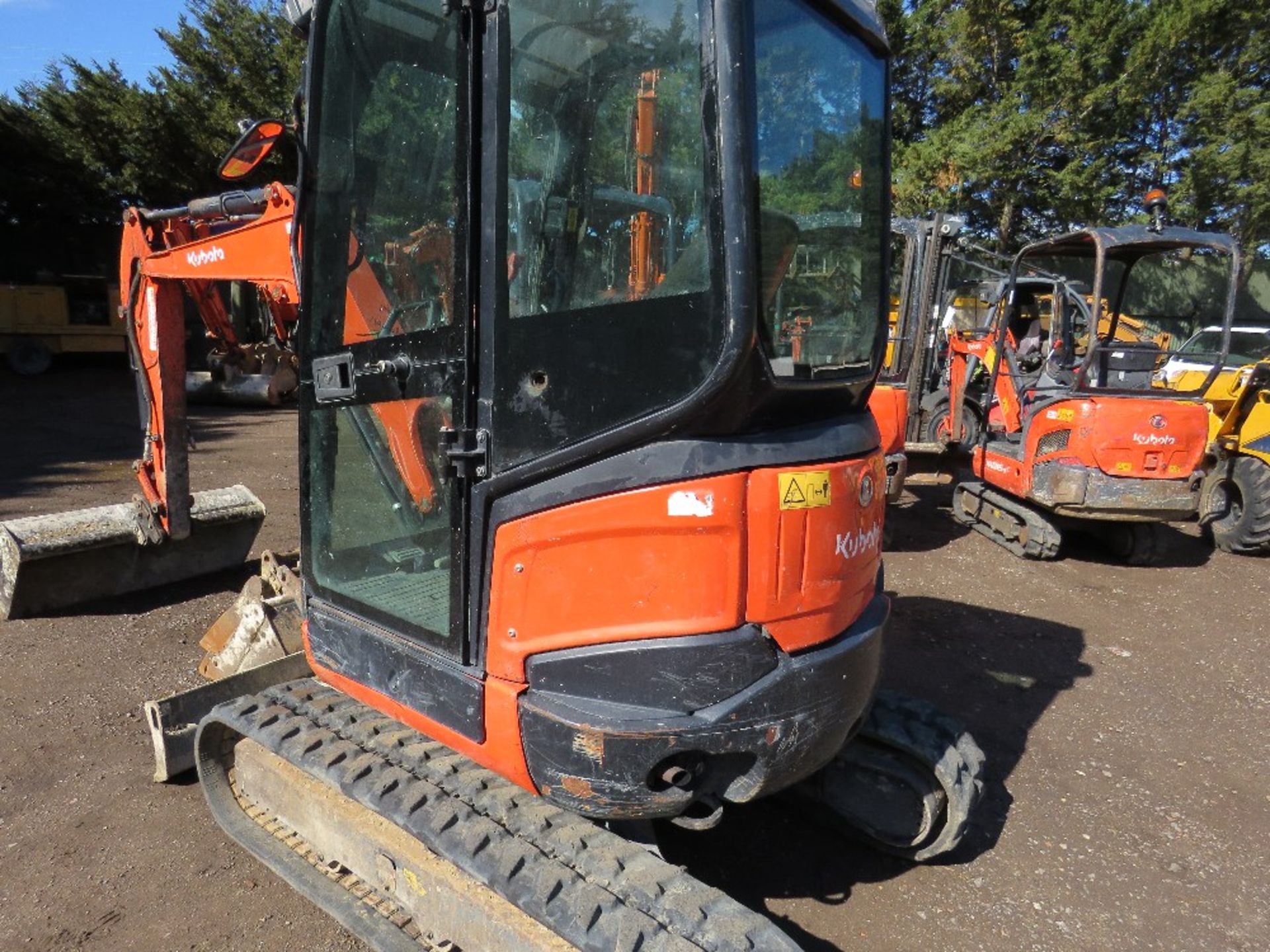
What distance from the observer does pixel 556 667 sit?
1976mm

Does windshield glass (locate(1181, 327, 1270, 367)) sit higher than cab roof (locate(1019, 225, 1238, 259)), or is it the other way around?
cab roof (locate(1019, 225, 1238, 259))

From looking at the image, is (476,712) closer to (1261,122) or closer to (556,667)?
(556,667)

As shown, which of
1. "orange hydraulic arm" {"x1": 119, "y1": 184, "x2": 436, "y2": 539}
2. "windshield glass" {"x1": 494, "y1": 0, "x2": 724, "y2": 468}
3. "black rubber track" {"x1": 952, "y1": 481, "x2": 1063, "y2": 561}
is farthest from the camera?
"black rubber track" {"x1": 952, "y1": 481, "x2": 1063, "y2": 561}

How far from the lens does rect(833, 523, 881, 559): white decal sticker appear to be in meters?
2.02

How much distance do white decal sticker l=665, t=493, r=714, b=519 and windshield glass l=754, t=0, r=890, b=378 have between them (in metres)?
0.32

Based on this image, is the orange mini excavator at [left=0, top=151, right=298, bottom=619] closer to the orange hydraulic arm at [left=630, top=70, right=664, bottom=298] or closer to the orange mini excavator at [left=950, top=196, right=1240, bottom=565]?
the orange hydraulic arm at [left=630, top=70, right=664, bottom=298]

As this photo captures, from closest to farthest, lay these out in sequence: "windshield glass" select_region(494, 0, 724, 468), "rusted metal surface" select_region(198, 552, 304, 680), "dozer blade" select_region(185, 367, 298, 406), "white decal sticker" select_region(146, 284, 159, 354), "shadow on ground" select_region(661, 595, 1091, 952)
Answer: "windshield glass" select_region(494, 0, 724, 468)
"shadow on ground" select_region(661, 595, 1091, 952)
"rusted metal surface" select_region(198, 552, 304, 680)
"white decal sticker" select_region(146, 284, 159, 354)
"dozer blade" select_region(185, 367, 298, 406)

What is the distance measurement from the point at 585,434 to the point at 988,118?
59.6ft

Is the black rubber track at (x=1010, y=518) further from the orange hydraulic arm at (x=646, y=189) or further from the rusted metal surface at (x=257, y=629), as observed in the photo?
the orange hydraulic arm at (x=646, y=189)

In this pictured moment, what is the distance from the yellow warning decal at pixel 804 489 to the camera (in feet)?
6.11

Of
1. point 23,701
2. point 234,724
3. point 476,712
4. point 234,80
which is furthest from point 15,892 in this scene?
point 234,80

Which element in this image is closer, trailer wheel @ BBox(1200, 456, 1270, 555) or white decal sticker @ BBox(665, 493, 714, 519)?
white decal sticker @ BBox(665, 493, 714, 519)

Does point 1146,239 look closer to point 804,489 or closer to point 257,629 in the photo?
point 804,489

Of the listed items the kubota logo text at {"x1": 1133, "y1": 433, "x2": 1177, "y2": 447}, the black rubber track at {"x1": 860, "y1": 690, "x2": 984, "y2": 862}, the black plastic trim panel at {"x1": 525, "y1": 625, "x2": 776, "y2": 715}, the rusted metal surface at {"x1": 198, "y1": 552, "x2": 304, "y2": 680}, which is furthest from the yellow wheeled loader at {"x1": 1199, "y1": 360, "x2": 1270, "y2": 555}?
the rusted metal surface at {"x1": 198, "y1": 552, "x2": 304, "y2": 680}
